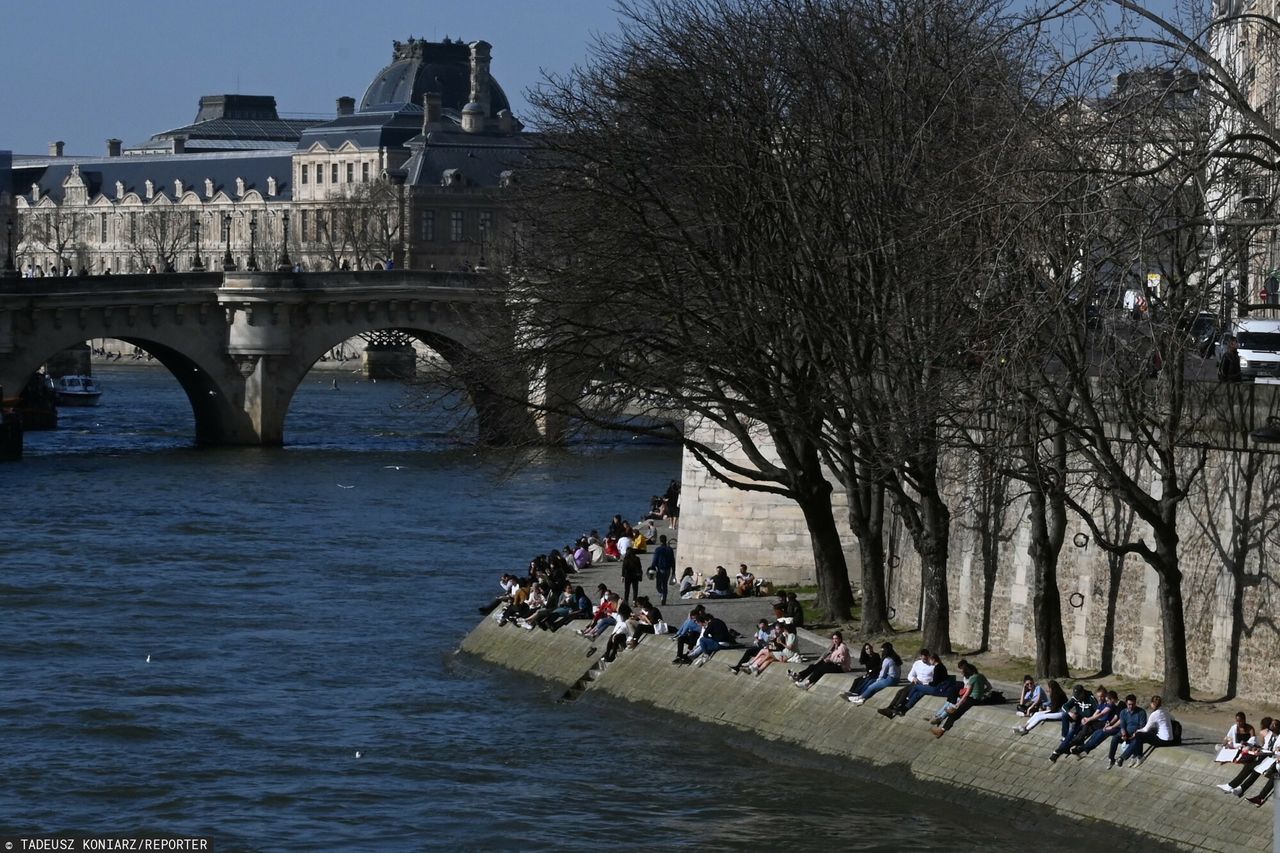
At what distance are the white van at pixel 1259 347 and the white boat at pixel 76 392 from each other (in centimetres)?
9115

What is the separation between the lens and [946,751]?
34.8 meters

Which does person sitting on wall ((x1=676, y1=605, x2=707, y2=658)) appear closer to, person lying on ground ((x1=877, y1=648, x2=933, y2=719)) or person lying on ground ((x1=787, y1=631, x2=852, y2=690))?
person lying on ground ((x1=787, y1=631, x2=852, y2=690))

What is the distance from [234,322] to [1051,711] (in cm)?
6734

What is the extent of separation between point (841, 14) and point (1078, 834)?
1581 cm

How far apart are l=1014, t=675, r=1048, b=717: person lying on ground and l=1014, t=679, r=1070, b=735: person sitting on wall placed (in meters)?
0.10

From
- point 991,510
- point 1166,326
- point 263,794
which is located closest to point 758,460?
point 991,510

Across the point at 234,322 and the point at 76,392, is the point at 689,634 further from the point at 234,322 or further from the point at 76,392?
the point at 76,392

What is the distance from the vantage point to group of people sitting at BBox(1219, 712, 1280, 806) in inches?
1172

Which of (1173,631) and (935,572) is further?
(935,572)

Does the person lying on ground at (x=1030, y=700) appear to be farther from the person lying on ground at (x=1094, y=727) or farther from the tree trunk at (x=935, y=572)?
the tree trunk at (x=935, y=572)

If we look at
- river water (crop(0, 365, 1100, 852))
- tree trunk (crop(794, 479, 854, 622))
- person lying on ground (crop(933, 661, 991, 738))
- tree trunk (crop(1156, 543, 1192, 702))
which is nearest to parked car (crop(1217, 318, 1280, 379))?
tree trunk (crop(1156, 543, 1192, 702))

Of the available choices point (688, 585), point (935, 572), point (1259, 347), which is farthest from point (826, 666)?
point (688, 585)

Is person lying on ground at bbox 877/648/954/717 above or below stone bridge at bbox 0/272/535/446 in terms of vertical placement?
below

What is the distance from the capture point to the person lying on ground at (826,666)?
1501 inches
